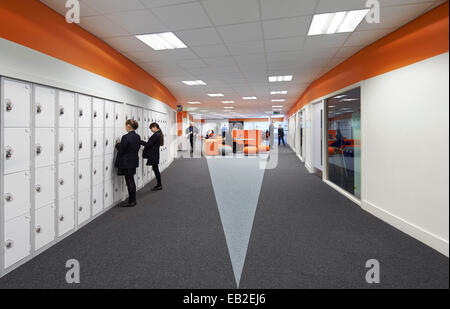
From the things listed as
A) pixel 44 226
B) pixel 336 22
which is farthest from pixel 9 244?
pixel 336 22

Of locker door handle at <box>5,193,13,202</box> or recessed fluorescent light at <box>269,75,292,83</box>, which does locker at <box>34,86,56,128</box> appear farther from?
recessed fluorescent light at <box>269,75,292,83</box>

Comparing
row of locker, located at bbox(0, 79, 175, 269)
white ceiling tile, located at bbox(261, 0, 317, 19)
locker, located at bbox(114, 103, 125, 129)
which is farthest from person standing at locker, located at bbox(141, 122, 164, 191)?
white ceiling tile, located at bbox(261, 0, 317, 19)

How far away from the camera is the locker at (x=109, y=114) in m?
3.59

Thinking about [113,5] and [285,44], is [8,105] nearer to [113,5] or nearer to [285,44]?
[113,5]

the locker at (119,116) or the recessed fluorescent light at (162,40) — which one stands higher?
the recessed fluorescent light at (162,40)

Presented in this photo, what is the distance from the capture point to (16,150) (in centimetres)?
212

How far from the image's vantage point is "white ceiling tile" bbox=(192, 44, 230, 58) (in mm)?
3886

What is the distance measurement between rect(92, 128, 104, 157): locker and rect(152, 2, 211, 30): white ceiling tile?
1774mm

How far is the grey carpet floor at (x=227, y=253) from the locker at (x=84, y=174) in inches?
21.5

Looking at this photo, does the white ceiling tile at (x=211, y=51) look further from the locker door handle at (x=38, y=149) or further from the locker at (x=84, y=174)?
the locker door handle at (x=38, y=149)

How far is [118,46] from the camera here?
383 centimetres

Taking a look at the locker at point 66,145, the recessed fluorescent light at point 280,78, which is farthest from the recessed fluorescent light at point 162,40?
the recessed fluorescent light at point 280,78
